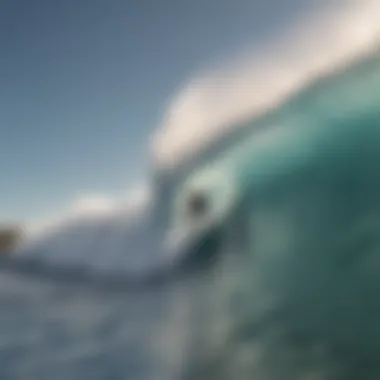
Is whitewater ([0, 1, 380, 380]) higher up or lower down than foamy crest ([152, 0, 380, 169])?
lower down

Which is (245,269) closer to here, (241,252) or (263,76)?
(241,252)

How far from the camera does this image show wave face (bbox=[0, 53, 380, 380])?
1.49 m

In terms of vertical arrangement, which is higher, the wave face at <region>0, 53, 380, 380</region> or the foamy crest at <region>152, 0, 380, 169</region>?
the foamy crest at <region>152, 0, 380, 169</region>

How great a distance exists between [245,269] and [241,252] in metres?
0.04

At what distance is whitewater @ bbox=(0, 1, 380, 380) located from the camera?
58.9 inches

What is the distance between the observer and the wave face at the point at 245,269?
1493mm

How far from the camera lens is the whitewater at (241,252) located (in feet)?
4.91

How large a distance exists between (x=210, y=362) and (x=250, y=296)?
0.18 m

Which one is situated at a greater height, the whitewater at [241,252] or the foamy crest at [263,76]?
the foamy crest at [263,76]

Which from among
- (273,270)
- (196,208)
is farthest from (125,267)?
(273,270)

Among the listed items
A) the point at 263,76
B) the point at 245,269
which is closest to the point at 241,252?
the point at 245,269

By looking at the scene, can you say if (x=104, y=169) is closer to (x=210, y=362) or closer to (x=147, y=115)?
(x=147, y=115)

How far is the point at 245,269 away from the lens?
1.52 m

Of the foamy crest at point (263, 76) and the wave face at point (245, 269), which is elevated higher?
the foamy crest at point (263, 76)
